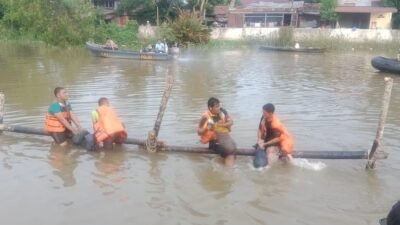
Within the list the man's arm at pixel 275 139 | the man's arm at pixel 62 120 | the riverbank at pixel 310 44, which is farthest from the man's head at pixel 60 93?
the riverbank at pixel 310 44

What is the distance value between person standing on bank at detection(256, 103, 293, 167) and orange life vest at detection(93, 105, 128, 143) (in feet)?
8.53

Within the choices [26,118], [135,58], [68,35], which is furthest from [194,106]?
[68,35]

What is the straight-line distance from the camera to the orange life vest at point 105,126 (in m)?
8.52

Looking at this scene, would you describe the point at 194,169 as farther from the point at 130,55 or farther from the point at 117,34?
the point at 117,34

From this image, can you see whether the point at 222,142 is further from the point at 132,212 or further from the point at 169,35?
the point at 169,35

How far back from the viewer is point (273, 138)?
782cm

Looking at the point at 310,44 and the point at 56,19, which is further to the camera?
the point at 310,44

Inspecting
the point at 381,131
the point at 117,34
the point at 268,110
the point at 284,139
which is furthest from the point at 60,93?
the point at 117,34

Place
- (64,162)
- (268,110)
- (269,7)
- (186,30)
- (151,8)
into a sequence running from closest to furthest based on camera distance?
(268,110)
(64,162)
(186,30)
(151,8)
(269,7)

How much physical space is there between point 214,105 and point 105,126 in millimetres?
2067

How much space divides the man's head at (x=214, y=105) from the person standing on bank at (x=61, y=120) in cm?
270

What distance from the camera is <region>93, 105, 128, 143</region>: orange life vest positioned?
8.52 metres

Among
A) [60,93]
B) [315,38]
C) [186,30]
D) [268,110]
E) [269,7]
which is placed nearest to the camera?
[268,110]

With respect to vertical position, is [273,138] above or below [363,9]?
below
